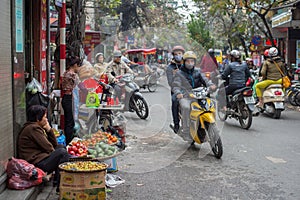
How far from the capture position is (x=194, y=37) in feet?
104

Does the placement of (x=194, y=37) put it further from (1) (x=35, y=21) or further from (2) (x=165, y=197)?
(2) (x=165, y=197)

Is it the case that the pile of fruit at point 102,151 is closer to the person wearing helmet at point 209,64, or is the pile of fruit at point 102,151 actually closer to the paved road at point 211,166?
the paved road at point 211,166

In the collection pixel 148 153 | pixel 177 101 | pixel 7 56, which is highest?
pixel 7 56

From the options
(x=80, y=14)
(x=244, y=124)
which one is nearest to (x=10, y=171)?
(x=80, y=14)

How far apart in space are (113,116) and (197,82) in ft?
6.73

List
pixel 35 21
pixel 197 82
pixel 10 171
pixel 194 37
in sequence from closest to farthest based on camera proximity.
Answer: pixel 10 171, pixel 35 21, pixel 197 82, pixel 194 37

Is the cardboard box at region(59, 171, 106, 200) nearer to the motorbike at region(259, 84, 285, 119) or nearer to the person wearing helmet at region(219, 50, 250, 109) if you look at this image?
the person wearing helmet at region(219, 50, 250, 109)

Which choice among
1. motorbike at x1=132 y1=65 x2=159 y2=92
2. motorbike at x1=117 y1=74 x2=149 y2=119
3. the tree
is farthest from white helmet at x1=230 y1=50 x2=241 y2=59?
the tree

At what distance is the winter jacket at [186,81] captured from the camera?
8.28 metres

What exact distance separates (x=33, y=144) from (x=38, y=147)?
0.22 ft

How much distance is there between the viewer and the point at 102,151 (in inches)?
239

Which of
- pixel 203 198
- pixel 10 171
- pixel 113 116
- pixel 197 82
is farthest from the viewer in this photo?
pixel 113 116

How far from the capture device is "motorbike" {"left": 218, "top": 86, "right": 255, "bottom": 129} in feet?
33.2

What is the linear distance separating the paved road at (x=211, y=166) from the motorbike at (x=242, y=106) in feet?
0.76
